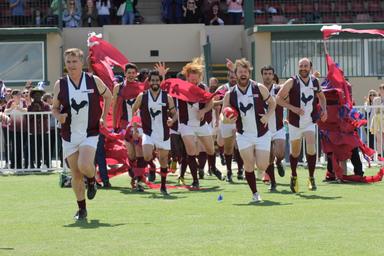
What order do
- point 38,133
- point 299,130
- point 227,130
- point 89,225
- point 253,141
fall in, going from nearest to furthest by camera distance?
point 89,225, point 253,141, point 299,130, point 227,130, point 38,133

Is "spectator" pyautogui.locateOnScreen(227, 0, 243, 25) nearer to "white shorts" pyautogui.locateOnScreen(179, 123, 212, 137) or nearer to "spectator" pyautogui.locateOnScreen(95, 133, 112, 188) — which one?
"white shorts" pyautogui.locateOnScreen(179, 123, 212, 137)

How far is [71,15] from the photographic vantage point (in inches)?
1355

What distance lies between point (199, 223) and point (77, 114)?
2.20 metres

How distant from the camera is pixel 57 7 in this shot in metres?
33.5

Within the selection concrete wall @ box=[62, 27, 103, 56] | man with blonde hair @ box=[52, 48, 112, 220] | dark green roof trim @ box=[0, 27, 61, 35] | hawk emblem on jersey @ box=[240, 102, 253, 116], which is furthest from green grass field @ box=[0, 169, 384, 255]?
concrete wall @ box=[62, 27, 103, 56]

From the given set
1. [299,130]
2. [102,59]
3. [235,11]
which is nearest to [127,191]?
[102,59]

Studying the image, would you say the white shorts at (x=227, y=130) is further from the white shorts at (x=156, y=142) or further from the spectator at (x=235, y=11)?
the spectator at (x=235, y=11)

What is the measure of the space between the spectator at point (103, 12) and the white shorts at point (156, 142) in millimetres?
19084

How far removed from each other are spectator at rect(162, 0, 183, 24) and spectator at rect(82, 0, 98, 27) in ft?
7.84

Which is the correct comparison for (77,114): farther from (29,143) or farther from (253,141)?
(29,143)

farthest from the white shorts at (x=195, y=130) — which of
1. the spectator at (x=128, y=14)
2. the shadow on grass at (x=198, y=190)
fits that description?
the spectator at (x=128, y=14)

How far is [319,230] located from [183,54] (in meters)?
24.2

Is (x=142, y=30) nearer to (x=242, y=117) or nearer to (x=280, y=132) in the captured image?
(x=280, y=132)

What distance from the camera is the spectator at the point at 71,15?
34250 millimetres
